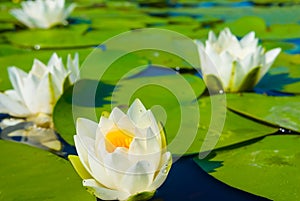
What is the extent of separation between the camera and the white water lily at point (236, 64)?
5.12 feet

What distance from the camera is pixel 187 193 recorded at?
1004 millimetres

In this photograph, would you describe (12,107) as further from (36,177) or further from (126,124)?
(126,124)

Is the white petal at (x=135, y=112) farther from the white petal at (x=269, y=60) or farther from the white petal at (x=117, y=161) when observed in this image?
the white petal at (x=269, y=60)

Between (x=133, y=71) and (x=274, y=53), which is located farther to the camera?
(x=133, y=71)

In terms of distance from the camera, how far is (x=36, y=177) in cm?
99

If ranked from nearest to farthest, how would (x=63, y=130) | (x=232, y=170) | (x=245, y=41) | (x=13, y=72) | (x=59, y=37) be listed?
1. (x=232, y=170)
2. (x=63, y=130)
3. (x=13, y=72)
4. (x=245, y=41)
5. (x=59, y=37)

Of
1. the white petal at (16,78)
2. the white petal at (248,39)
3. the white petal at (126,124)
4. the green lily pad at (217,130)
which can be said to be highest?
the white petal at (248,39)

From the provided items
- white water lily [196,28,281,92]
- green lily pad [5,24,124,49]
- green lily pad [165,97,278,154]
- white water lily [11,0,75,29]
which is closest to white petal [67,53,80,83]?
green lily pad [165,97,278,154]

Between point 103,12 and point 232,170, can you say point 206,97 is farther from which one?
point 103,12

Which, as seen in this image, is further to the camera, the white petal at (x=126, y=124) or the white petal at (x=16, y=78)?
the white petal at (x=16, y=78)

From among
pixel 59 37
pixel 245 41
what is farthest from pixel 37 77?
pixel 59 37

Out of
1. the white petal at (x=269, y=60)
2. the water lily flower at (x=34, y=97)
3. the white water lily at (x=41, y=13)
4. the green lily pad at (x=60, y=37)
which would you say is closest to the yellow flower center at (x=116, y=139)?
the water lily flower at (x=34, y=97)

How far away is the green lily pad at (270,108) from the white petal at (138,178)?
642mm

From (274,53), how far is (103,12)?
103 inches
